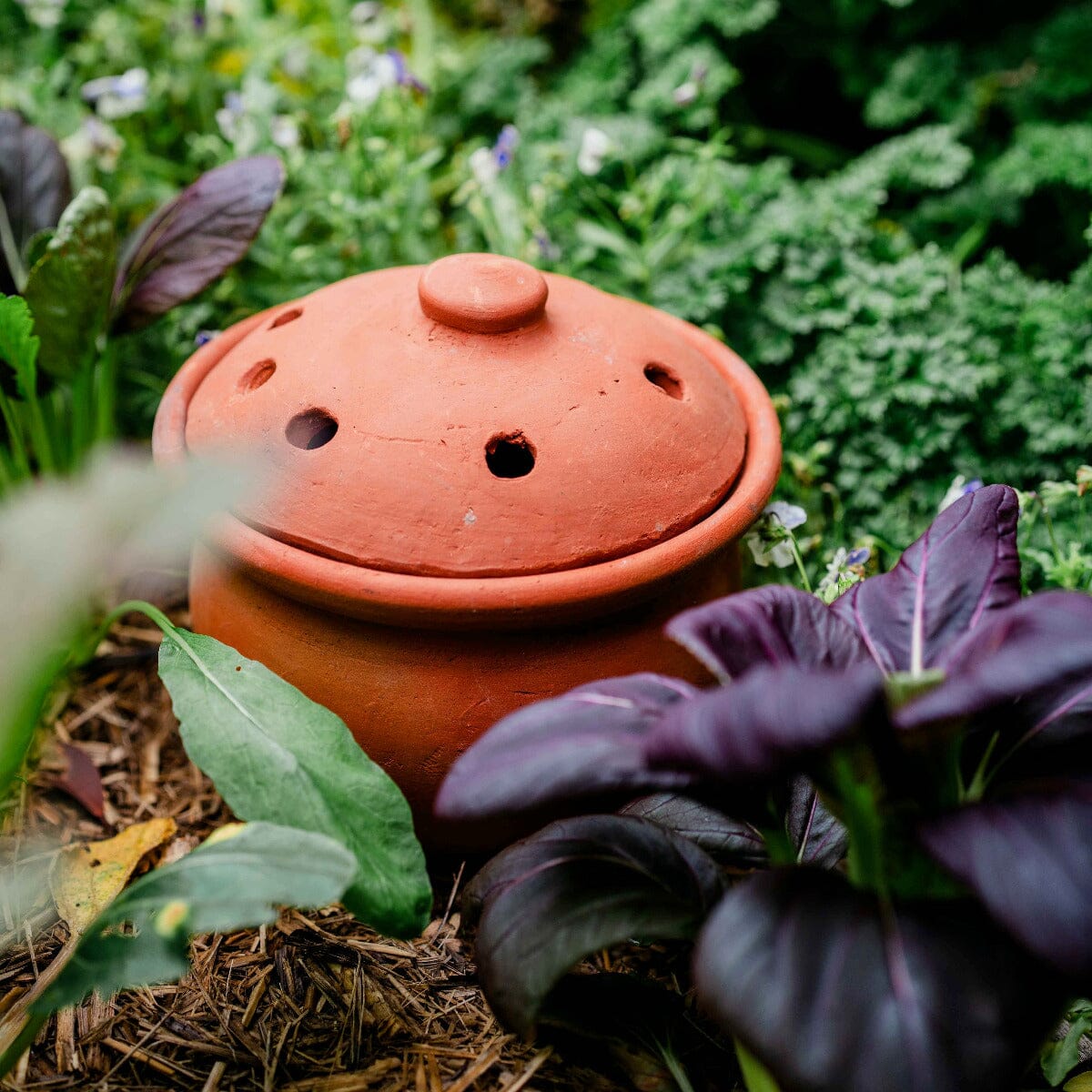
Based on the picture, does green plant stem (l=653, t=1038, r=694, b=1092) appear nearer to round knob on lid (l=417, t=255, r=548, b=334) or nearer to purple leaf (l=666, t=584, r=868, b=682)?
purple leaf (l=666, t=584, r=868, b=682)

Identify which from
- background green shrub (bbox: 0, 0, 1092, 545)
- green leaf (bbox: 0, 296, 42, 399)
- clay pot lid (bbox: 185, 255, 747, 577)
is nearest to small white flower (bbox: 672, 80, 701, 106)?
background green shrub (bbox: 0, 0, 1092, 545)

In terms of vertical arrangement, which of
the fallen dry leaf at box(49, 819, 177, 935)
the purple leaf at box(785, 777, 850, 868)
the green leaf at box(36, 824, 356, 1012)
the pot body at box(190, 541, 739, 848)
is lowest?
the fallen dry leaf at box(49, 819, 177, 935)

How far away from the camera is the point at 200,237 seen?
181cm

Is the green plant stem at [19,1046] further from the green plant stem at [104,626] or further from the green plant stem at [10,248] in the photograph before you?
the green plant stem at [10,248]

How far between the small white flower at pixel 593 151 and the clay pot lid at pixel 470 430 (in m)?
0.94

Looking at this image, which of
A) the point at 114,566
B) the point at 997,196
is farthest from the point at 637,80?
the point at 114,566

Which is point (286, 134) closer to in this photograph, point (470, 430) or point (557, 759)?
point (470, 430)

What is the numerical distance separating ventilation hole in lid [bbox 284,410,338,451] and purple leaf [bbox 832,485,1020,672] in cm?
75

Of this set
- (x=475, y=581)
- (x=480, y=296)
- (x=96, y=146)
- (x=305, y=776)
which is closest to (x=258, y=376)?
(x=480, y=296)

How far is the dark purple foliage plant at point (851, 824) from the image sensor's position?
0.77 meters

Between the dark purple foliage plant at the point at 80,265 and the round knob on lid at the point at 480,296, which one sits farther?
the dark purple foliage plant at the point at 80,265

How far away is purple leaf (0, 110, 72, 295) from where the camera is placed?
187 cm

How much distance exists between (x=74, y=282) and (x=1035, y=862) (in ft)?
5.45

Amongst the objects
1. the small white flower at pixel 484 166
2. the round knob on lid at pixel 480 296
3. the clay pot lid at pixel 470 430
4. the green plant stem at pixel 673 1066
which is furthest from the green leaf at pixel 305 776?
the small white flower at pixel 484 166
